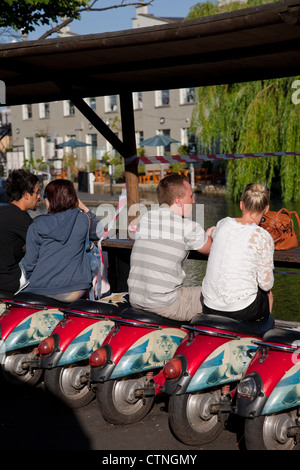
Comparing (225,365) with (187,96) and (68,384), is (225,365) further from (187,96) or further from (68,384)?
(187,96)

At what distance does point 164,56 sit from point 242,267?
2.18 m

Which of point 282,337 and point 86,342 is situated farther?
point 86,342

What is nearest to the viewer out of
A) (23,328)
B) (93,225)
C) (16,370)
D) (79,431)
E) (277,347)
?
(277,347)

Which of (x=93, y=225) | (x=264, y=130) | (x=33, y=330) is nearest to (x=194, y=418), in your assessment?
(x=33, y=330)

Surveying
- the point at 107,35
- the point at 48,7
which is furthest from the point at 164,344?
the point at 48,7

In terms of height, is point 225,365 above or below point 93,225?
below

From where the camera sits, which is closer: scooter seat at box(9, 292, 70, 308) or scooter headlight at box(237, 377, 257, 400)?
scooter headlight at box(237, 377, 257, 400)

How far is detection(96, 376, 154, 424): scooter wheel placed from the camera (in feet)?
16.1

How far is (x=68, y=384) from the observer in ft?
17.6

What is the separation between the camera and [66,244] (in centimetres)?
580

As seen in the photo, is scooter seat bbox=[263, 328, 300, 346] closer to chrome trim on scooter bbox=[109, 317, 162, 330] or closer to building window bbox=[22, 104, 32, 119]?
chrome trim on scooter bbox=[109, 317, 162, 330]

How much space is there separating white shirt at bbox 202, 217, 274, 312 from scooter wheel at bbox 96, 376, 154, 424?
31.8 inches

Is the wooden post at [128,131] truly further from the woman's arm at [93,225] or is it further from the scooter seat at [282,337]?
the scooter seat at [282,337]

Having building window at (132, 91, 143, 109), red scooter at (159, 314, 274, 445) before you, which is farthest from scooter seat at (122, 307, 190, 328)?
building window at (132, 91, 143, 109)
